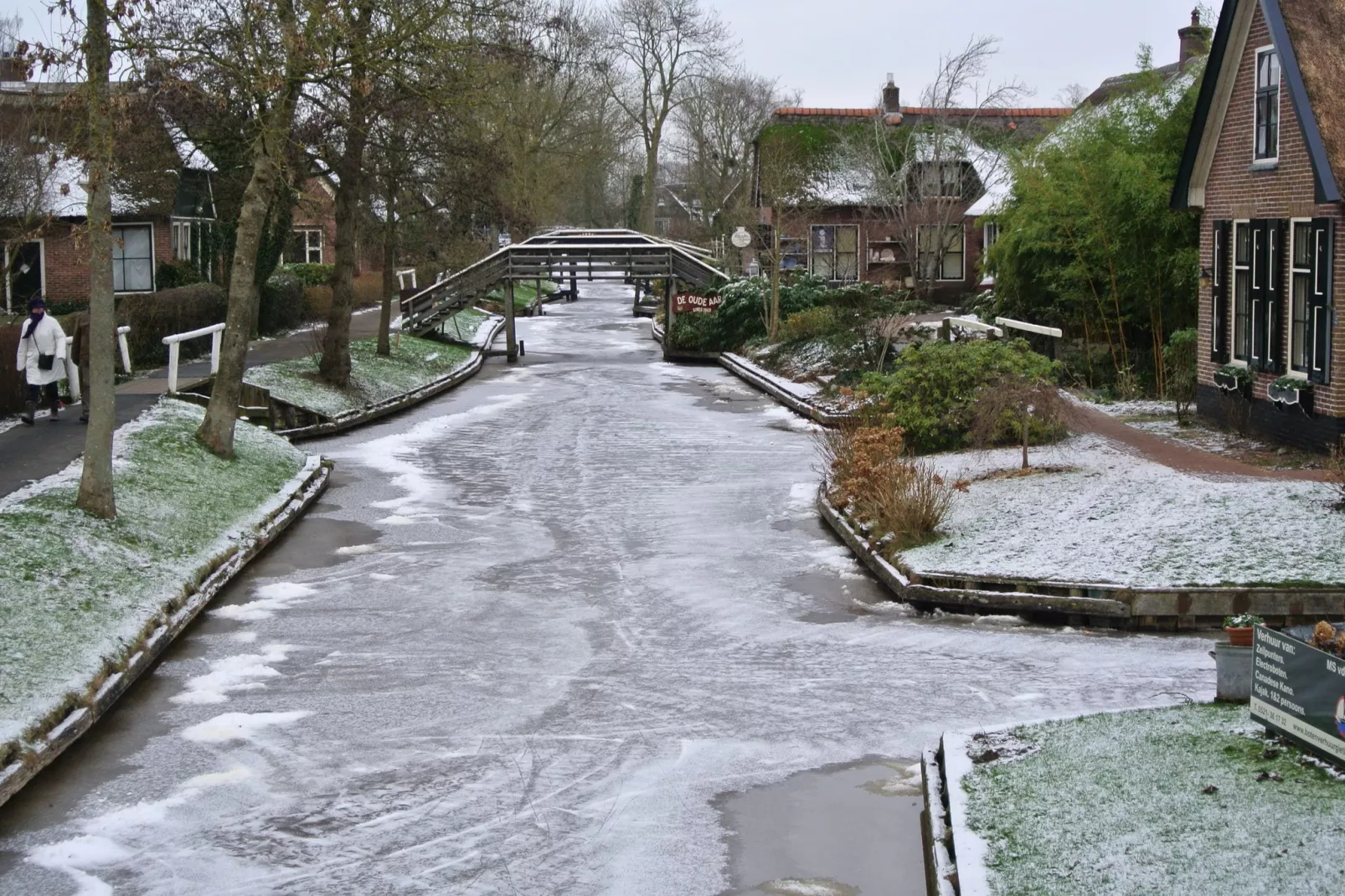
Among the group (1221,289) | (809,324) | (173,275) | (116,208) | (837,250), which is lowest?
(809,324)

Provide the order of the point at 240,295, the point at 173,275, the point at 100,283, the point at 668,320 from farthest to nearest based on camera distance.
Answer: the point at 668,320
the point at 173,275
the point at 240,295
the point at 100,283

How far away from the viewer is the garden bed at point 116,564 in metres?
11.4

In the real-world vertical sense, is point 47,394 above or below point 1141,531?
above

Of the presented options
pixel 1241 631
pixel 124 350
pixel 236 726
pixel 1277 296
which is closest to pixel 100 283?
pixel 236 726

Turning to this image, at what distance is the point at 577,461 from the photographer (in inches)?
1029

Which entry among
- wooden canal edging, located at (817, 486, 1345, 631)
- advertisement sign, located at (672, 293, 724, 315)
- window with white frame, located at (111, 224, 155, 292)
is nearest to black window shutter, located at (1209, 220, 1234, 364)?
wooden canal edging, located at (817, 486, 1345, 631)

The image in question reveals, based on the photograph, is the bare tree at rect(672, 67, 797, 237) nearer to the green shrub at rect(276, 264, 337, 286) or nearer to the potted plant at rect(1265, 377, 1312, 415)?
the green shrub at rect(276, 264, 337, 286)

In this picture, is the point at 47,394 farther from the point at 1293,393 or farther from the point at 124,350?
the point at 1293,393

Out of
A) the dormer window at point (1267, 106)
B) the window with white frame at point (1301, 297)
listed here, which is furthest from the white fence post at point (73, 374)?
the dormer window at point (1267, 106)

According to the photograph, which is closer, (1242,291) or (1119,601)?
(1119,601)

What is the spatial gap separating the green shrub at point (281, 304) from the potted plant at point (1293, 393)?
91.7ft

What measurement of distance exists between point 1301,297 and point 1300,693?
45.3 feet

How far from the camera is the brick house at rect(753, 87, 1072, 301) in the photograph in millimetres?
54406

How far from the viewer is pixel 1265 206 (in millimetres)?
21891
